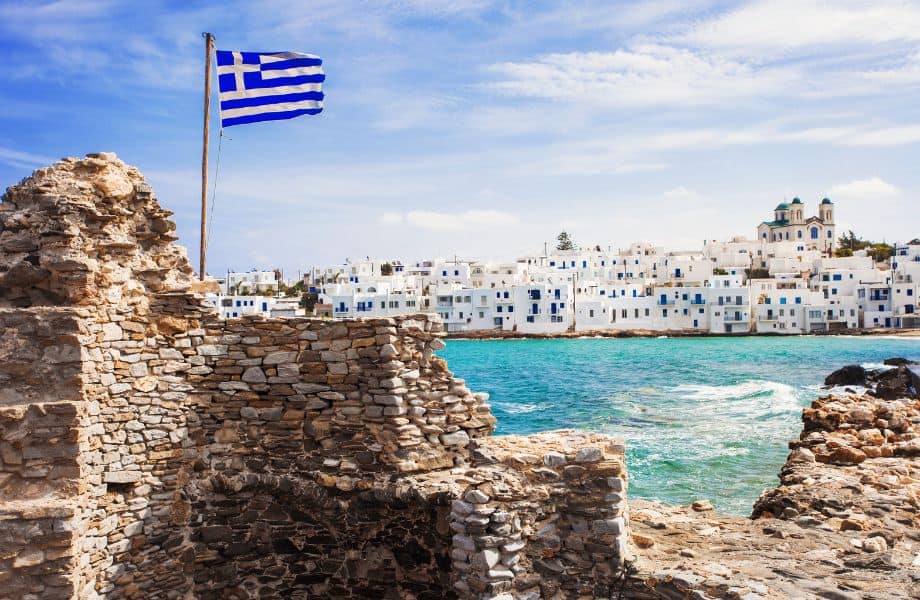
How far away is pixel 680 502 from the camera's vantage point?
14.7 m

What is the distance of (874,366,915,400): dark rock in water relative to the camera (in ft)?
87.3

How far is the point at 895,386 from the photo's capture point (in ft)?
92.6

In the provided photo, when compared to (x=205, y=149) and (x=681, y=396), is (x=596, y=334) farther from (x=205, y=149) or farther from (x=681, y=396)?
(x=205, y=149)

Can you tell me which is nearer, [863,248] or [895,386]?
[895,386]

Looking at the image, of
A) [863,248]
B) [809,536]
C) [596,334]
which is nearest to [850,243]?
[863,248]

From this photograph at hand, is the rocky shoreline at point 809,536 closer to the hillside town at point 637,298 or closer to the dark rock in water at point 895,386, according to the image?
the dark rock in water at point 895,386

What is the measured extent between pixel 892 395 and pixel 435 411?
79.7 feet

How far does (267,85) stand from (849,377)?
33.8 meters

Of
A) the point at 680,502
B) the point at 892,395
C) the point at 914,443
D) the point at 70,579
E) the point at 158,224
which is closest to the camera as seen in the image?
the point at 70,579

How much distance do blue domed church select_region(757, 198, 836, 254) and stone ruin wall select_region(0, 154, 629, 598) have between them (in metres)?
121

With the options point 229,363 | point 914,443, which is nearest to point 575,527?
point 229,363

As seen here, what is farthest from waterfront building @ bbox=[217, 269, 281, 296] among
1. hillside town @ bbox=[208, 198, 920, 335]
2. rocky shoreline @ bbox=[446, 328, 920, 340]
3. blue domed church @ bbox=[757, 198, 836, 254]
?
Result: blue domed church @ bbox=[757, 198, 836, 254]

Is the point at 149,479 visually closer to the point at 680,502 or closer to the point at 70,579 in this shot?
the point at 70,579

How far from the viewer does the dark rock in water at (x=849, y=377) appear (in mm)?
35000
